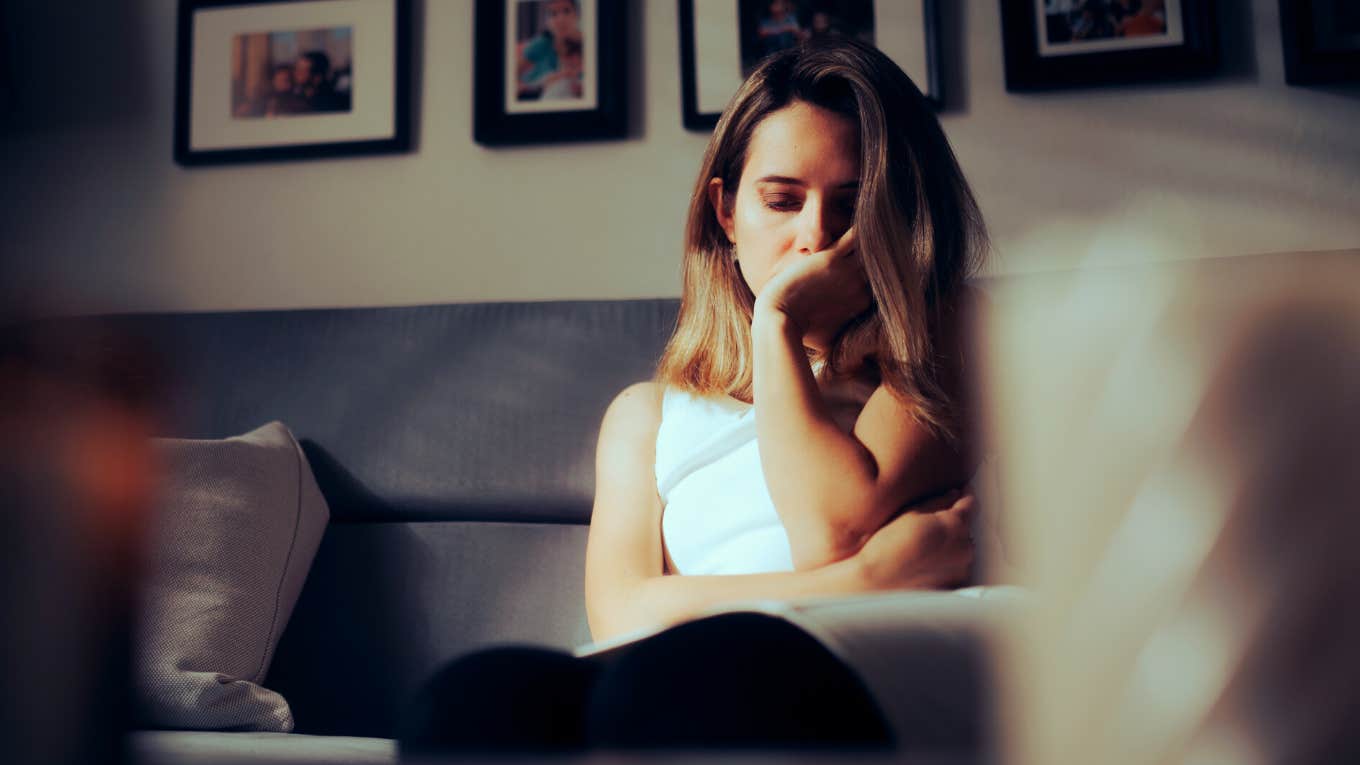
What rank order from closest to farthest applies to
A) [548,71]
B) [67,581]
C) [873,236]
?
[67,581] → [873,236] → [548,71]

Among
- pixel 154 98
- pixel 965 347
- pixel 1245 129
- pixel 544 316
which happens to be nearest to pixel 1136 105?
pixel 1245 129

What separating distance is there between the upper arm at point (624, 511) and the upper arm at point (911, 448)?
26 centimetres

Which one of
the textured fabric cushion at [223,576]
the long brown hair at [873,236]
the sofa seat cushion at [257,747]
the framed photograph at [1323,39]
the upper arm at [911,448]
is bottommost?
the sofa seat cushion at [257,747]

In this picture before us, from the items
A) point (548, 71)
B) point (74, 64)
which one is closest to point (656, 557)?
point (548, 71)

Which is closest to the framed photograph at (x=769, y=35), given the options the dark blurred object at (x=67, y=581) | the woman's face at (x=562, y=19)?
the woman's face at (x=562, y=19)

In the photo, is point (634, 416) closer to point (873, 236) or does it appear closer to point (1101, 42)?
point (873, 236)

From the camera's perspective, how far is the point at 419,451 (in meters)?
1.36

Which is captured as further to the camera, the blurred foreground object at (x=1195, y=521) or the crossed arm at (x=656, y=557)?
the crossed arm at (x=656, y=557)

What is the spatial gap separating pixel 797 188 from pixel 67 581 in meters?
0.78

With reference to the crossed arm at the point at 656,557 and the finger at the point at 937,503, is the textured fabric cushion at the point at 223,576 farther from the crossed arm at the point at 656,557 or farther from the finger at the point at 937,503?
A: the finger at the point at 937,503

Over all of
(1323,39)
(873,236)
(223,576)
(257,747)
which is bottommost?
(257,747)

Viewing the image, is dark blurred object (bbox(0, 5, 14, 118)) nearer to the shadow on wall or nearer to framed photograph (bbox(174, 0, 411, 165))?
the shadow on wall

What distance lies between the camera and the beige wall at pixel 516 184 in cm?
146

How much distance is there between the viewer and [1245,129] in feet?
4.78
